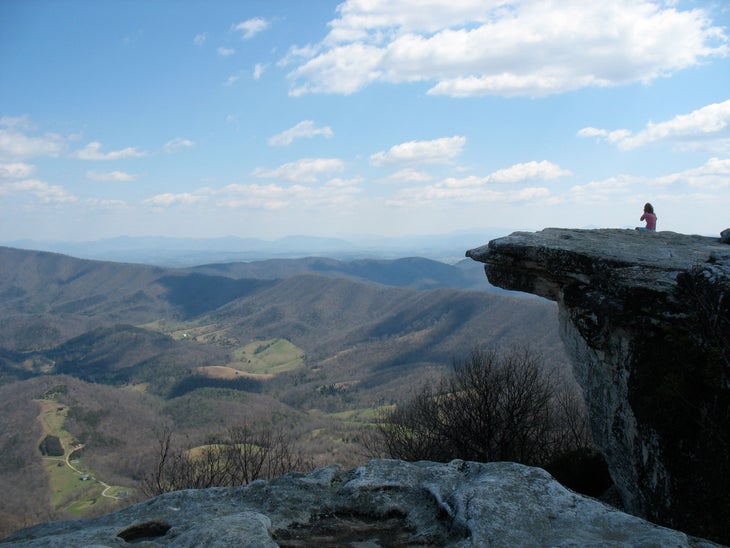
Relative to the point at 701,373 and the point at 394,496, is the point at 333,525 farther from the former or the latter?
the point at 701,373

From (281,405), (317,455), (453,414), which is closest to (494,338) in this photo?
(281,405)

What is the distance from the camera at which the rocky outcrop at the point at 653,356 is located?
1015cm

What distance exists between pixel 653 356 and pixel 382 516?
785 centimetres

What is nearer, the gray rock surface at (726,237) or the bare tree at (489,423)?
the gray rock surface at (726,237)

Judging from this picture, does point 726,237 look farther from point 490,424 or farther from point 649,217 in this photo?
point 490,424

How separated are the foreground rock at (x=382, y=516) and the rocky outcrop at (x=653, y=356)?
137 inches

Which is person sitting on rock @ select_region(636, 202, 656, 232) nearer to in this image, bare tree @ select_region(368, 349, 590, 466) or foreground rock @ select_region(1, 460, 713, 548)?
bare tree @ select_region(368, 349, 590, 466)

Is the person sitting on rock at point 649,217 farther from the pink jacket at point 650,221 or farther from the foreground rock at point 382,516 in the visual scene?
the foreground rock at point 382,516

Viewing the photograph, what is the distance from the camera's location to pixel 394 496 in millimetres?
9461

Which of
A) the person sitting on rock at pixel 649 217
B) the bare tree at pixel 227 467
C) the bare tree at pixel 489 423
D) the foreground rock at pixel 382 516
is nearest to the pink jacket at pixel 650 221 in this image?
the person sitting on rock at pixel 649 217

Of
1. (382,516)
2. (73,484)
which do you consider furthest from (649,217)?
(73,484)

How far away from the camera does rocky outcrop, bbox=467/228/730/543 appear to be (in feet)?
33.3

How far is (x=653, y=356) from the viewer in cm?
1189

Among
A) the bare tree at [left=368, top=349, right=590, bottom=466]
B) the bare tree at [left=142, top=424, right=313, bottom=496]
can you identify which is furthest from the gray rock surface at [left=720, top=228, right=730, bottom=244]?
the bare tree at [left=142, top=424, right=313, bottom=496]
